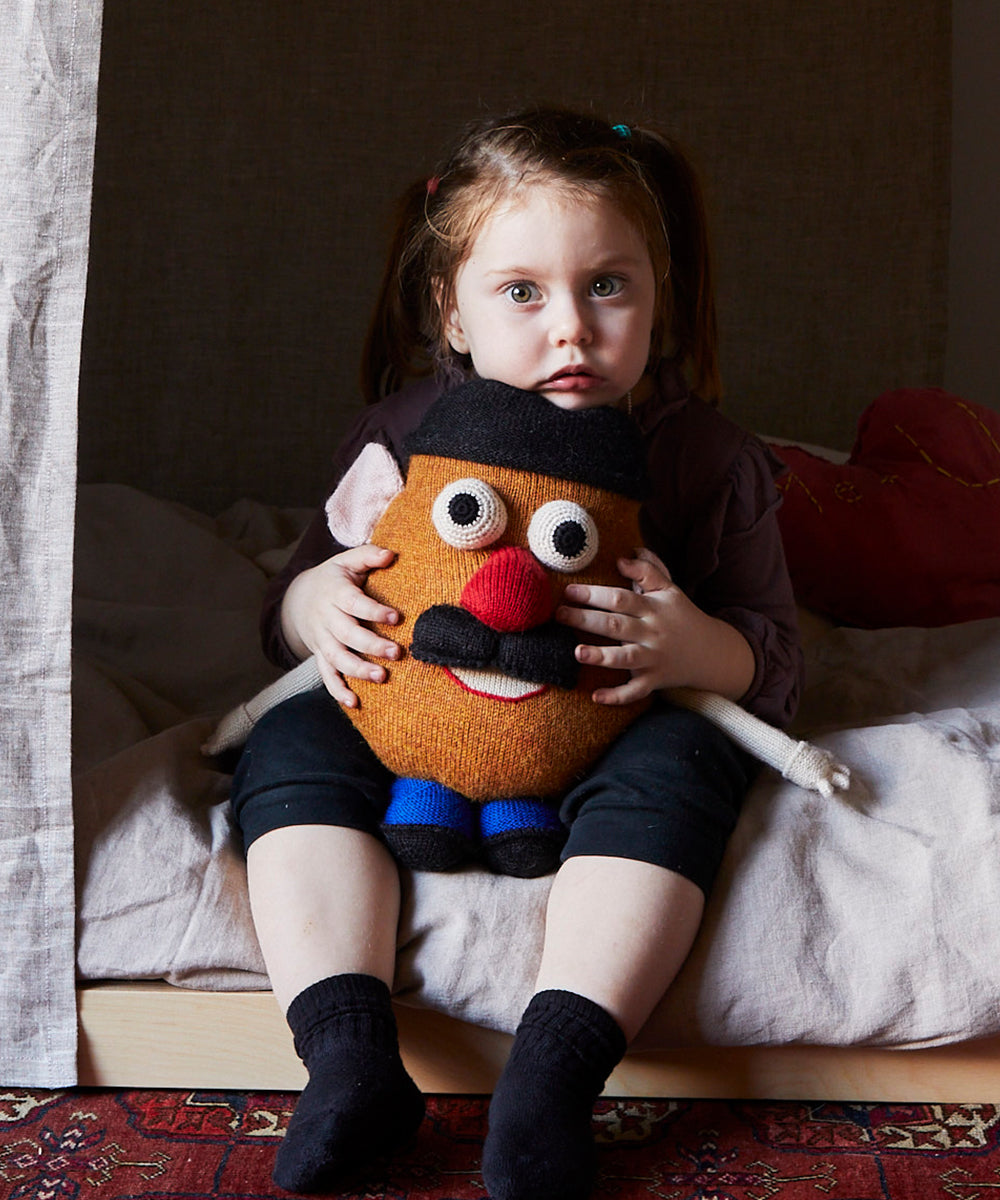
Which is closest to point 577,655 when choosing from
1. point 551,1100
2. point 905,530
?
point 551,1100

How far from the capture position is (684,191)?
103cm

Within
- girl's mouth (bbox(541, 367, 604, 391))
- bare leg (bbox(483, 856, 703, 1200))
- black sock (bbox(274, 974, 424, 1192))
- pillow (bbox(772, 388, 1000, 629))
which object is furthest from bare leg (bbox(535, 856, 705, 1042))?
pillow (bbox(772, 388, 1000, 629))

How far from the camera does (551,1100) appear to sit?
0.74 metres

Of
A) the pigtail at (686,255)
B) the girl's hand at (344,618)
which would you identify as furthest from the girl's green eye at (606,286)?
the girl's hand at (344,618)

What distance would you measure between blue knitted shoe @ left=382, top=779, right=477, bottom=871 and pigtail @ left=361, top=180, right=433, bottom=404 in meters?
0.40

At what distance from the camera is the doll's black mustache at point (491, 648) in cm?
83

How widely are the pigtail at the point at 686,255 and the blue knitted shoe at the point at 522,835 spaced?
0.41m

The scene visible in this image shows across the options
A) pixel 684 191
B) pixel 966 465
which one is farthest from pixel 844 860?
pixel 966 465

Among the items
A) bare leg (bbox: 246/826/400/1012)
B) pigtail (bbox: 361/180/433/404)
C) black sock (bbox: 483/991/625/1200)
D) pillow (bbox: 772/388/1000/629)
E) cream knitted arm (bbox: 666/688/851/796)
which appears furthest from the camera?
pillow (bbox: 772/388/1000/629)

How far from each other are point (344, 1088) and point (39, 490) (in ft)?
1.35

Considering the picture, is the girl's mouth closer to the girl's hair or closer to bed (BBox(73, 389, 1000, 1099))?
the girl's hair

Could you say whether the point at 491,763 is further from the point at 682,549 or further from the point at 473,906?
the point at 682,549

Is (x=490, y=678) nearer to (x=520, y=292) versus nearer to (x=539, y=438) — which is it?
(x=539, y=438)

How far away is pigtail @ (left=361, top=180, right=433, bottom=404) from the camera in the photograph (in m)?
1.06
